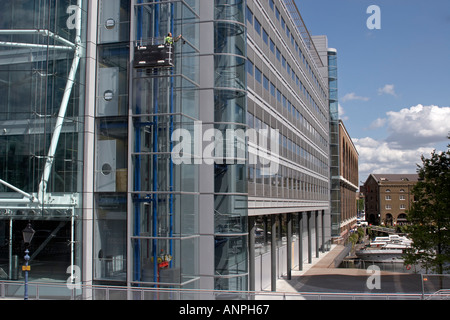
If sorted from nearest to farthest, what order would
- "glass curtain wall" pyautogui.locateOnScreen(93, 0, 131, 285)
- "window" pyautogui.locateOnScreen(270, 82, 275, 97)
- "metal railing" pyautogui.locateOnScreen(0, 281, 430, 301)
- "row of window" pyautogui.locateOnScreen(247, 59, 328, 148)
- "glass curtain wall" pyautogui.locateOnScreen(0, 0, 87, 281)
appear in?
1. "metal railing" pyautogui.locateOnScreen(0, 281, 430, 301)
2. "glass curtain wall" pyautogui.locateOnScreen(0, 0, 87, 281)
3. "glass curtain wall" pyautogui.locateOnScreen(93, 0, 131, 285)
4. "row of window" pyautogui.locateOnScreen(247, 59, 328, 148)
5. "window" pyautogui.locateOnScreen(270, 82, 275, 97)

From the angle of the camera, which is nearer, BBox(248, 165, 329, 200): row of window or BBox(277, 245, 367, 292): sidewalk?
BBox(248, 165, 329, 200): row of window

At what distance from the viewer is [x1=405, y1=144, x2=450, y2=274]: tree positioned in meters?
27.7

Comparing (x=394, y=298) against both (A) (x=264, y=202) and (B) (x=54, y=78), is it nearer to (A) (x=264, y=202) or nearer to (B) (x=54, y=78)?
(A) (x=264, y=202)

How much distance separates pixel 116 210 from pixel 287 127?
63.0 ft

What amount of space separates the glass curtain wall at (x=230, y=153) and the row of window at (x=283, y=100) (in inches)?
143

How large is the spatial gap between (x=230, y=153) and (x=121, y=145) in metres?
4.53

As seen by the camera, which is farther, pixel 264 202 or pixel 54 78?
pixel 264 202

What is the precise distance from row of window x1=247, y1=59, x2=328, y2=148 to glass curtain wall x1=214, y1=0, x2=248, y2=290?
143 inches

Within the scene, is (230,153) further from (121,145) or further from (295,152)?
(295,152)

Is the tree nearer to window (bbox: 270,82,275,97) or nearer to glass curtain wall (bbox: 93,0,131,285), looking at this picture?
window (bbox: 270,82,275,97)

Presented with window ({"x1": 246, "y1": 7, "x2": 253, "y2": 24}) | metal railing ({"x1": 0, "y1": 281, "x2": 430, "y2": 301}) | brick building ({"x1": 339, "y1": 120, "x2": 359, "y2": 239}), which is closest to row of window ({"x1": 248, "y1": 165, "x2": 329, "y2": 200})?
window ({"x1": 246, "y1": 7, "x2": 253, "y2": 24})

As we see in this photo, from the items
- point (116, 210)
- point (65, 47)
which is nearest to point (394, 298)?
point (116, 210)

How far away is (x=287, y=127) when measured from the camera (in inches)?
1401
